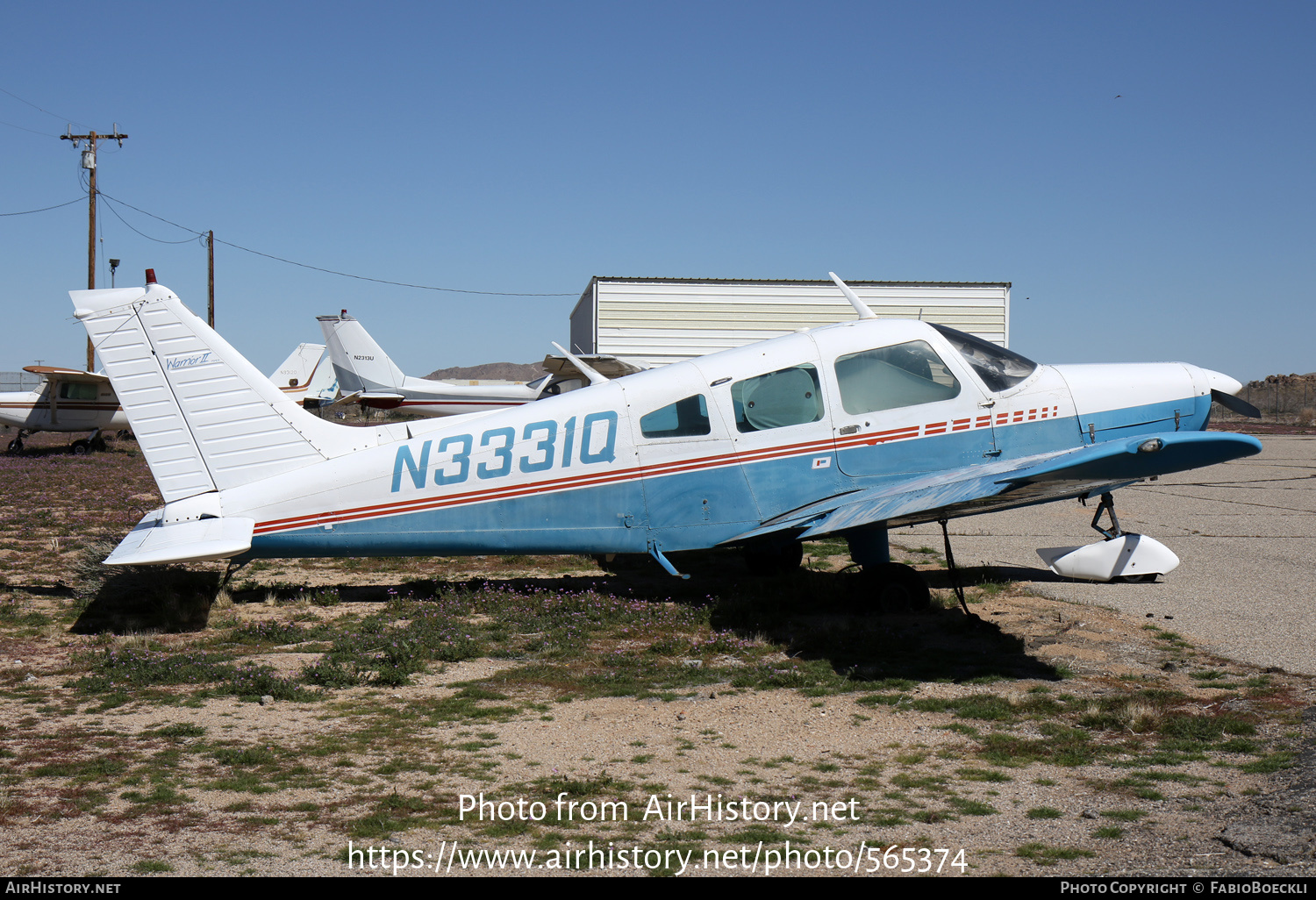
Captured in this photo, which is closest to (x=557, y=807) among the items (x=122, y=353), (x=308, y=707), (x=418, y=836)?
(x=418, y=836)

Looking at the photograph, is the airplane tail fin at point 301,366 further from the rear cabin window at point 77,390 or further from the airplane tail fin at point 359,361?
the rear cabin window at point 77,390

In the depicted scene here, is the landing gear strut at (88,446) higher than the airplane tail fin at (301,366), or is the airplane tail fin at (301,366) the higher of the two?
the airplane tail fin at (301,366)

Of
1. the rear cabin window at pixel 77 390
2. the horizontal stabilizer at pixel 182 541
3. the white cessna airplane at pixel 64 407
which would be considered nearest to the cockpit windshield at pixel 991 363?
the horizontal stabilizer at pixel 182 541

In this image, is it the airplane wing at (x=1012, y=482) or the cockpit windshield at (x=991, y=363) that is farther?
the cockpit windshield at (x=991, y=363)

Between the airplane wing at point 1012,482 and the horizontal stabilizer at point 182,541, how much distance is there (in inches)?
173

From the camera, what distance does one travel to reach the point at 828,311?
26094 millimetres

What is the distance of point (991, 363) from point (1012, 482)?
89.2 inches

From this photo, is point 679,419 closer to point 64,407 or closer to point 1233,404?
point 1233,404

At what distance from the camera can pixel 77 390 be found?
99.0ft

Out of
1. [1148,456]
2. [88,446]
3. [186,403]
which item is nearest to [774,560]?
[1148,456]

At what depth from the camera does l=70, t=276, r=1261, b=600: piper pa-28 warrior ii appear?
26.9ft

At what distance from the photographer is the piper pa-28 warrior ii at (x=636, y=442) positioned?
8.20 m

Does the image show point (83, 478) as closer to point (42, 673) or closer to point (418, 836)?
point (42, 673)

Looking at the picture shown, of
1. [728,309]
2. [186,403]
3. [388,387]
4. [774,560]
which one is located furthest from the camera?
[388,387]
